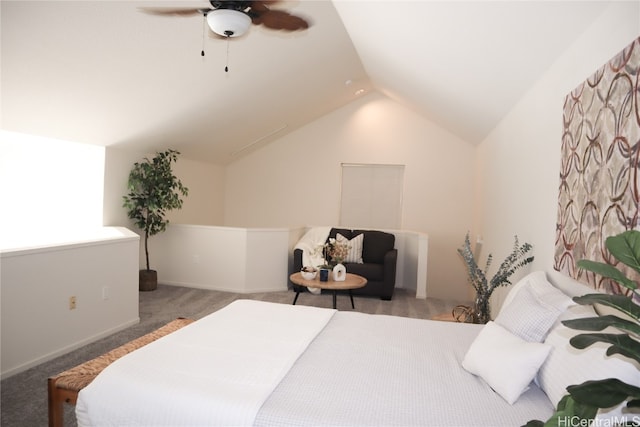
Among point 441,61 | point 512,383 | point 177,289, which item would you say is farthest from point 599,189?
point 177,289

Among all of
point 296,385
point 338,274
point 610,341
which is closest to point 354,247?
point 338,274

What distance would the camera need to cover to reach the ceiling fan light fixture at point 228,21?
214 cm

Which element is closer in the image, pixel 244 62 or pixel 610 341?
pixel 610 341

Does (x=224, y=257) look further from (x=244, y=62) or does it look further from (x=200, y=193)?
(x=244, y=62)

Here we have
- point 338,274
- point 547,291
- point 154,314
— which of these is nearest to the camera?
point 547,291

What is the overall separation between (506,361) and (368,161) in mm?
5861

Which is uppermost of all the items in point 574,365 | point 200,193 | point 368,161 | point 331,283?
Answer: point 368,161

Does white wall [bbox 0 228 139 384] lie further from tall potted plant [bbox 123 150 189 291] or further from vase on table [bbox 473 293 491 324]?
vase on table [bbox 473 293 491 324]

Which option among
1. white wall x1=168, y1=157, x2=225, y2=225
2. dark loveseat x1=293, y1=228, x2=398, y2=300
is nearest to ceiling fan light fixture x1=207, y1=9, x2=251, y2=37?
dark loveseat x1=293, y1=228, x2=398, y2=300

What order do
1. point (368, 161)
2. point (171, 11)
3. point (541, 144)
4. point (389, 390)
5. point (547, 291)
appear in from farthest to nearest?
point (368, 161)
point (541, 144)
point (171, 11)
point (547, 291)
point (389, 390)

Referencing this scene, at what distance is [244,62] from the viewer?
14.3 feet

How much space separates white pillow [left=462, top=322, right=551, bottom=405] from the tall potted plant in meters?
4.46

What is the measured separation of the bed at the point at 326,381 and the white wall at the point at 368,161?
491 centimetres

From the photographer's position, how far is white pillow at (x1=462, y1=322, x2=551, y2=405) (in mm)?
1649
